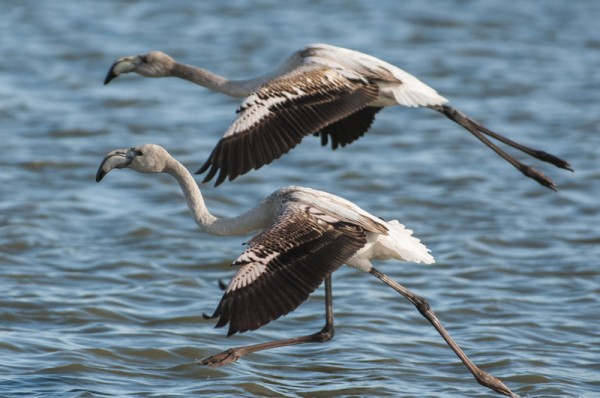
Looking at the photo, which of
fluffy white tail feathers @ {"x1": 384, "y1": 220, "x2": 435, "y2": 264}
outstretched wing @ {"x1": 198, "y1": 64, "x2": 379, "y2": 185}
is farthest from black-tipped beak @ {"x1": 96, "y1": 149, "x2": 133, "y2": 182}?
fluffy white tail feathers @ {"x1": 384, "y1": 220, "x2": 435, "y2": 264}

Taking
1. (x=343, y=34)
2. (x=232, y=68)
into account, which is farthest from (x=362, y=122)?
(x=343, y=34)

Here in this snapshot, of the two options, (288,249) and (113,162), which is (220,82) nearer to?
(113,162)

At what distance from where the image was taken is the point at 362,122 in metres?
12.4

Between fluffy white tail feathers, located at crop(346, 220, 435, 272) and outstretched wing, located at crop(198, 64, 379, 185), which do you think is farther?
fluffy white tail feathers, located at crop(346, 220, 435, 272)

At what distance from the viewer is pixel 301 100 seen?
1064 cm

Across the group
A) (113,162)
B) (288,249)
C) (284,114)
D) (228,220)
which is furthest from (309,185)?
(288,249)

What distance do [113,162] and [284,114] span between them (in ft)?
4.85

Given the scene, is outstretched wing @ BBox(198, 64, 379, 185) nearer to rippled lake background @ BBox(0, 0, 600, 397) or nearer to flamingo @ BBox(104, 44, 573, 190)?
flamingo @ BBox(104, 44, 573, 190)

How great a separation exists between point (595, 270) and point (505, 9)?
13.2m

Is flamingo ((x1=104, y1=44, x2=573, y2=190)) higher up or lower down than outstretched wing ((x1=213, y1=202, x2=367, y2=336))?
higher up

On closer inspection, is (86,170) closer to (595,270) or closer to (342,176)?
(342,176)

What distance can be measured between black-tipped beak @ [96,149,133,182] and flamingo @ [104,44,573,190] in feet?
2.49

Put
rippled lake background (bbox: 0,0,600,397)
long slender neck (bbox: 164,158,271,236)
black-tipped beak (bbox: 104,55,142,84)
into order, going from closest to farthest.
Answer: long slender neck (bbox: 164,158,271,236), rippled lake background (bbox: 0,0,600,397), black-tipped beak (bbox: 104,55,142,84)

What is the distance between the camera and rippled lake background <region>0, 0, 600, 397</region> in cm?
1082
